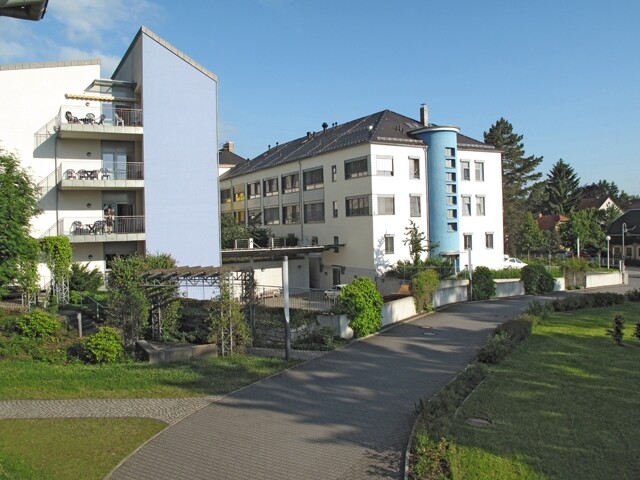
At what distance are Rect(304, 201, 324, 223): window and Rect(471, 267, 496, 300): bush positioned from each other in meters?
14.5

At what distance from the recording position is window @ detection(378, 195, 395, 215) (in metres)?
37.0

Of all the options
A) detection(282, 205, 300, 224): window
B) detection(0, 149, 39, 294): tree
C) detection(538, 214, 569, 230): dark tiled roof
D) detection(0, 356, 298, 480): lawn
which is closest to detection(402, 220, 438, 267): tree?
detection(282, 205, 300, 224): window

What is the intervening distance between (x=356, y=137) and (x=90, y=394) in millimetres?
30884

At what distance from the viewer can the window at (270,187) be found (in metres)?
48.5

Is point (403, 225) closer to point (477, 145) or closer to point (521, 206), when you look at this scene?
point (477, 145)

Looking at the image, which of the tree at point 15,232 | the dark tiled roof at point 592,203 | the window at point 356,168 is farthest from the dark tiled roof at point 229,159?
the dark tiled roof at point 592,203

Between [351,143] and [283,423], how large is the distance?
29803 millimetres

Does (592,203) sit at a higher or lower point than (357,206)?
higher

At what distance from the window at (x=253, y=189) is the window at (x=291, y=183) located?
17.5 ft

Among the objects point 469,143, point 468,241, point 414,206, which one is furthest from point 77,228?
point 469,143

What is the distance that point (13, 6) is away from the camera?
11.2 ft

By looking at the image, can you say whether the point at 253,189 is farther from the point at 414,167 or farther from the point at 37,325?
the point at 37,325

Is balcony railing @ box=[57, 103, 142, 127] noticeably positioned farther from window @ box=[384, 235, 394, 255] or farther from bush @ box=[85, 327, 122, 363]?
window @ box=[384, 235, 394, 255]

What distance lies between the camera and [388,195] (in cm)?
3728
